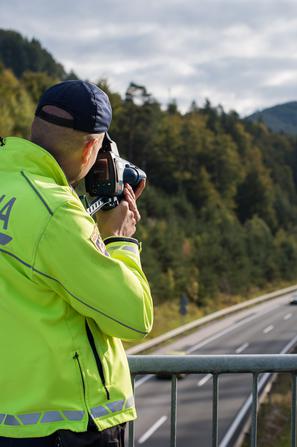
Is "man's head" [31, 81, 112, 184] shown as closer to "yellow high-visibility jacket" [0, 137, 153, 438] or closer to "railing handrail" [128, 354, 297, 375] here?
"yellow high-visibility jacket" [0, 137, 153, 438]

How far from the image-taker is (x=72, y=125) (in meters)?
1.94

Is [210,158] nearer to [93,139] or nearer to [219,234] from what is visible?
[219,234]

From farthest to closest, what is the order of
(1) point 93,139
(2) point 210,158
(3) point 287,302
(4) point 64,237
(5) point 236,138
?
(5) point 236,138 < (2) point 210,158 < (3) point 287,302 < (1) point 93,139 < (4) point 64,237

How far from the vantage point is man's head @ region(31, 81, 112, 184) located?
1.94 metres

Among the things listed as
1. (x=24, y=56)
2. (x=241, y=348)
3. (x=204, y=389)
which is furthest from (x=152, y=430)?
(x=24, y=56)

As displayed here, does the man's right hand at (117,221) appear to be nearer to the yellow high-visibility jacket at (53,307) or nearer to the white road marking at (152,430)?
the yellow high-visibility jacket at (53,307)

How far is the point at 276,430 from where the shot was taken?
783 inches

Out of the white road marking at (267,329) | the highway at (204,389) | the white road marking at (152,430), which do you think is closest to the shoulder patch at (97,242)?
the highway at (204,389)

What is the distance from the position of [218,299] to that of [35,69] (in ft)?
185

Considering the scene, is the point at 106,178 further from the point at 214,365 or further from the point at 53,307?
the point at 214,365

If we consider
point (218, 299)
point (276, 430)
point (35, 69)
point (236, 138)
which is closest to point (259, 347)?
point (276, 430)

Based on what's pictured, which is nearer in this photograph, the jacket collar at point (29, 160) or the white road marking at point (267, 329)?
the jacket collar at point (29, 160)

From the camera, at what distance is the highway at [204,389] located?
18719 millimetres

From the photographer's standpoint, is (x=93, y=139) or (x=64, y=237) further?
(x=93, y=139)
